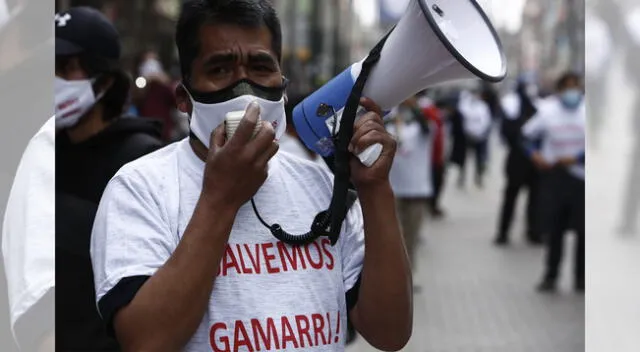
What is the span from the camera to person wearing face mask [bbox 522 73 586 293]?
25.1ft

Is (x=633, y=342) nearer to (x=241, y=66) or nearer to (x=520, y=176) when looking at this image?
(x=241, y=66)

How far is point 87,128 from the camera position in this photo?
2523 millimetres

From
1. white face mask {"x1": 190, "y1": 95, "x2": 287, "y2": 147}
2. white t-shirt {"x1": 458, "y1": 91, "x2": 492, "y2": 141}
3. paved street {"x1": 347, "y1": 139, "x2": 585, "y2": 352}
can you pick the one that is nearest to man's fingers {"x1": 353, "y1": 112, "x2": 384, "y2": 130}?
white face mask {"x1": 190, "y1": 95, "x2": 287, "y2": 147}

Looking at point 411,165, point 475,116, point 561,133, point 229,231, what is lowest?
point 475,116

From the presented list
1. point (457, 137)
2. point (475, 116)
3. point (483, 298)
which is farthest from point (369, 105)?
point (475, 116)

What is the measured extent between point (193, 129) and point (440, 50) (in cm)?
47

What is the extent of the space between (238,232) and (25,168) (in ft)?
1.32

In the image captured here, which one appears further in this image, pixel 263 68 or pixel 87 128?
pixel 87 128

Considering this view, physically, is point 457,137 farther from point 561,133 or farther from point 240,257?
point 240,257

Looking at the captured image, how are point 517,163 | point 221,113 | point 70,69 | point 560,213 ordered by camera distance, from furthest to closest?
point 517,163
point 560,213
point 70,69
point 221,113

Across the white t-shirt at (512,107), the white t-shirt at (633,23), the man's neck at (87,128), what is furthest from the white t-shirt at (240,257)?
the white t-shirt at (512,107)

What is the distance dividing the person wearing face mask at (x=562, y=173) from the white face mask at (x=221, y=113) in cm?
604

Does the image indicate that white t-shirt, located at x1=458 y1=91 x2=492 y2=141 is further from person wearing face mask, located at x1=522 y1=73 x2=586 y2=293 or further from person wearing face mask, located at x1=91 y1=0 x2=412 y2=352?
person wearing face mask, located at x1=91 y1=0 x2=412 y2=352

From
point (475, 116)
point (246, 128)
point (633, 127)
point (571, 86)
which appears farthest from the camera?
point (475, 116)
